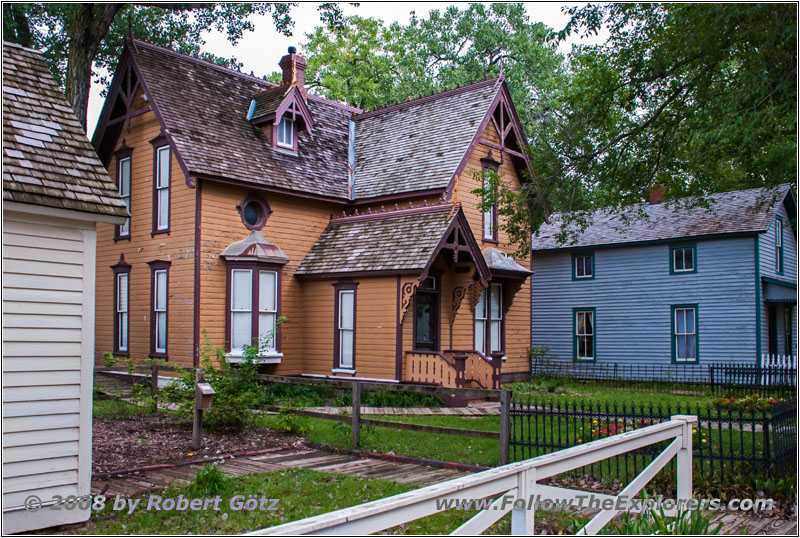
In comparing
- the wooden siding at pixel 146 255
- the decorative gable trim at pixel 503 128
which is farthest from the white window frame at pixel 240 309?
the decorative gable trim at pixel 503 128

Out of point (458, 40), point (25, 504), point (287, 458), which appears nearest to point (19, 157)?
point (25, 504)

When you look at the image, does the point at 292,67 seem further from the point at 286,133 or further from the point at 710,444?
the point at 710,444

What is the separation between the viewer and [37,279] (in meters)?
7.42

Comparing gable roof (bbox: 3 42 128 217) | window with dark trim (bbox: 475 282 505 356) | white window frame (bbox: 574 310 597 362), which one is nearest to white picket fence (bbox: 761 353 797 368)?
white window frame (bbox: 574 310 597 362)

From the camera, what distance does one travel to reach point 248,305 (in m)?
19.3

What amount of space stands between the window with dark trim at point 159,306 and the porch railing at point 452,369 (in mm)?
6656

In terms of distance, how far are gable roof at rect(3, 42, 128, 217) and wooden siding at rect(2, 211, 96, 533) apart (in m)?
0.27

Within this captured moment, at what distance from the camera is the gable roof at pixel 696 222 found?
2508 cm

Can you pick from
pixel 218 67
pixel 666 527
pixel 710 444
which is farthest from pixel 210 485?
pixel 218 67

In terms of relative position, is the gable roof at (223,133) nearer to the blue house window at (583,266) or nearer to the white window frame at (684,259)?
the blue house window at (583,266)

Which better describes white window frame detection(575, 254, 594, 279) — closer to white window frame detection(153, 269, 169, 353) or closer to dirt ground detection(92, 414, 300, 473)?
white window frame detection(153, 269, 169, 353)

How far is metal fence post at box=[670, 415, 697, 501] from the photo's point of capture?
7160 millimetres

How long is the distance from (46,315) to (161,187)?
13.1 m

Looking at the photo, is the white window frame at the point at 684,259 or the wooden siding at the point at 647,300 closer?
the wooden siding at the point at 647,300
